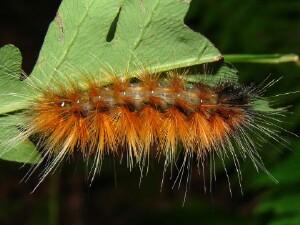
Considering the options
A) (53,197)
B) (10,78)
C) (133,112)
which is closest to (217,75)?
(133,112)

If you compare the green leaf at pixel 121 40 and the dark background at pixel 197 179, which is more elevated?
the green leaf at pixel 121 40

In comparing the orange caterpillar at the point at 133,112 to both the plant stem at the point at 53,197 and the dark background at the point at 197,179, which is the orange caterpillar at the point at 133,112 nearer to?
the dark background at the point at 197,179

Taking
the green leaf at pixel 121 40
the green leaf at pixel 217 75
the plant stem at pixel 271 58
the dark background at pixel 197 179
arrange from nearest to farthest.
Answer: the green leaf at pixel 121 40
the plant stem at pixel 271 58
the green leaf at pixel 217 75
the dark background at pixel 197 179

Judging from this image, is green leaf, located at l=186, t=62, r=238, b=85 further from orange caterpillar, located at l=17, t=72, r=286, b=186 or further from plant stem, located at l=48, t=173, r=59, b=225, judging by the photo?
plant stem, located at l=48, t=173, r=59, b=225

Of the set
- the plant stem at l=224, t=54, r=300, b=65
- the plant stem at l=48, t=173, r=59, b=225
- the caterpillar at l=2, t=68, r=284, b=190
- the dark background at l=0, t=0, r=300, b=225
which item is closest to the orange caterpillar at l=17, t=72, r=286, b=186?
the caterpillar at l=2, t=68, r=284, b=190

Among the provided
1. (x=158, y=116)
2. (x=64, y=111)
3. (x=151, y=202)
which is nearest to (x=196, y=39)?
(x=158, y=116)

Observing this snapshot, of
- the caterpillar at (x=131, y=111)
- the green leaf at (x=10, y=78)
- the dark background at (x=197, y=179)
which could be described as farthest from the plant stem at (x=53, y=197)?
the green leaf at (x=10, y=78)
